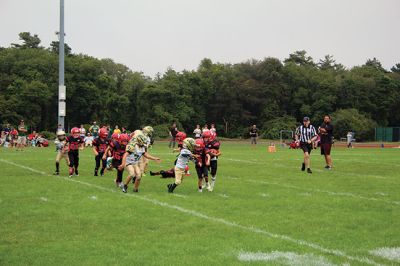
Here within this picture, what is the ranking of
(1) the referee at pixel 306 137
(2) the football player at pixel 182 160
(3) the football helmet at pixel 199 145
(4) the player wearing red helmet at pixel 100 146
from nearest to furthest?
(2) the football player at pixel 182 160 → (3) the football helmet at pixel 199 145 → (4) the player wearing red helmet at pixel 100 146 → (1) the referee at pixel 306 137

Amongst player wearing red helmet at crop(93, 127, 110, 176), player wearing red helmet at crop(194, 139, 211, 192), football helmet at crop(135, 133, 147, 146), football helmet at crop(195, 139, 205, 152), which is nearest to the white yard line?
player wearing red helmet at crop(194, 139, 211, 192)

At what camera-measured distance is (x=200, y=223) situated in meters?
9.46

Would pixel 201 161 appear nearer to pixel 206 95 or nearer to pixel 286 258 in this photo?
pixel 286 258

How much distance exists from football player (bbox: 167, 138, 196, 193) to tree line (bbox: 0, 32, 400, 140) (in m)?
49.5

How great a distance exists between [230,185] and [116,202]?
4.32 meters

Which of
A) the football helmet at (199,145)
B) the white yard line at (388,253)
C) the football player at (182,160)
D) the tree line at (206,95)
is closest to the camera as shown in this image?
the white yard line at (388,253)

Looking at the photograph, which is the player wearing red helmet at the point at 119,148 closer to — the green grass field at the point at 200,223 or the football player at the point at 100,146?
the green grass field at the point at 200,223

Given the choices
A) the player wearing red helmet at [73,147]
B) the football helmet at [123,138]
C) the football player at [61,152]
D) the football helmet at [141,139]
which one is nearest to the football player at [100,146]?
the player wearing red helmet at [73,147]

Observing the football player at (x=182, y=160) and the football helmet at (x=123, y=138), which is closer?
the football player at (x=182, y=160)

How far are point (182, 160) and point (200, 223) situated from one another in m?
4.35

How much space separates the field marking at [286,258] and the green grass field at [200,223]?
12 millimetres

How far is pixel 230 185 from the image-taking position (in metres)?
15.3

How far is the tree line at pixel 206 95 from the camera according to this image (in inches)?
2608

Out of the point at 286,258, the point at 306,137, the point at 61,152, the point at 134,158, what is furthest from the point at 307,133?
the point at 286,258
